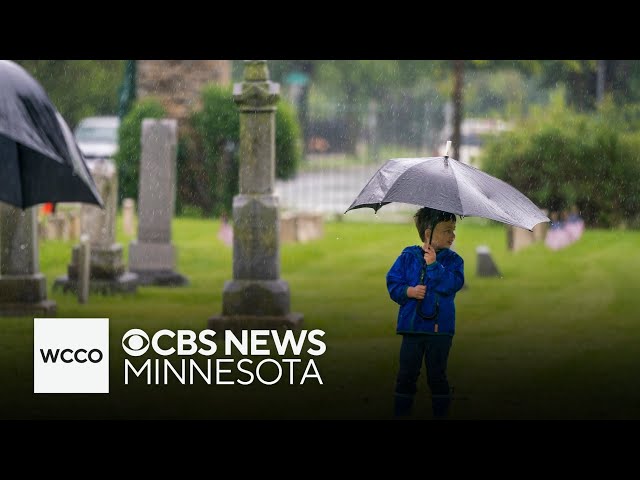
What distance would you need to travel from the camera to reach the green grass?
369 inches

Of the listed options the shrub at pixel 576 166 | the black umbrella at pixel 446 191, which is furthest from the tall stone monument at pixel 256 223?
the shrub at pixel 576 166

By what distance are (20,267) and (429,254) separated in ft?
22.4

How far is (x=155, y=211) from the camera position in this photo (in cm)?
1619

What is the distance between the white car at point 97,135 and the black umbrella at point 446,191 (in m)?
22.6

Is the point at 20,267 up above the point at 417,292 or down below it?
above

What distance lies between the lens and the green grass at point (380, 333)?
938cm

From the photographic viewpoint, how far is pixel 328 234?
2259cm

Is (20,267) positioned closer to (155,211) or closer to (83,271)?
(83,271)

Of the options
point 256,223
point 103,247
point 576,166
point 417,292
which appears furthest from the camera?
point 576,166

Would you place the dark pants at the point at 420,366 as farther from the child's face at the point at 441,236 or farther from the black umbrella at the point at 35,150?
the black umbrella at the point at 35,150

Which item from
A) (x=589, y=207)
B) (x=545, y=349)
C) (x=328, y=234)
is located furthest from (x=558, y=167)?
(x=545, y=349)

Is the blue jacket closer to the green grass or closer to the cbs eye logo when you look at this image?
the green grass

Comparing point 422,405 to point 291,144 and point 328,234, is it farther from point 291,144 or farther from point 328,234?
point 291,144

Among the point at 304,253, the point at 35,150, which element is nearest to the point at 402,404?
the point at 35,150
